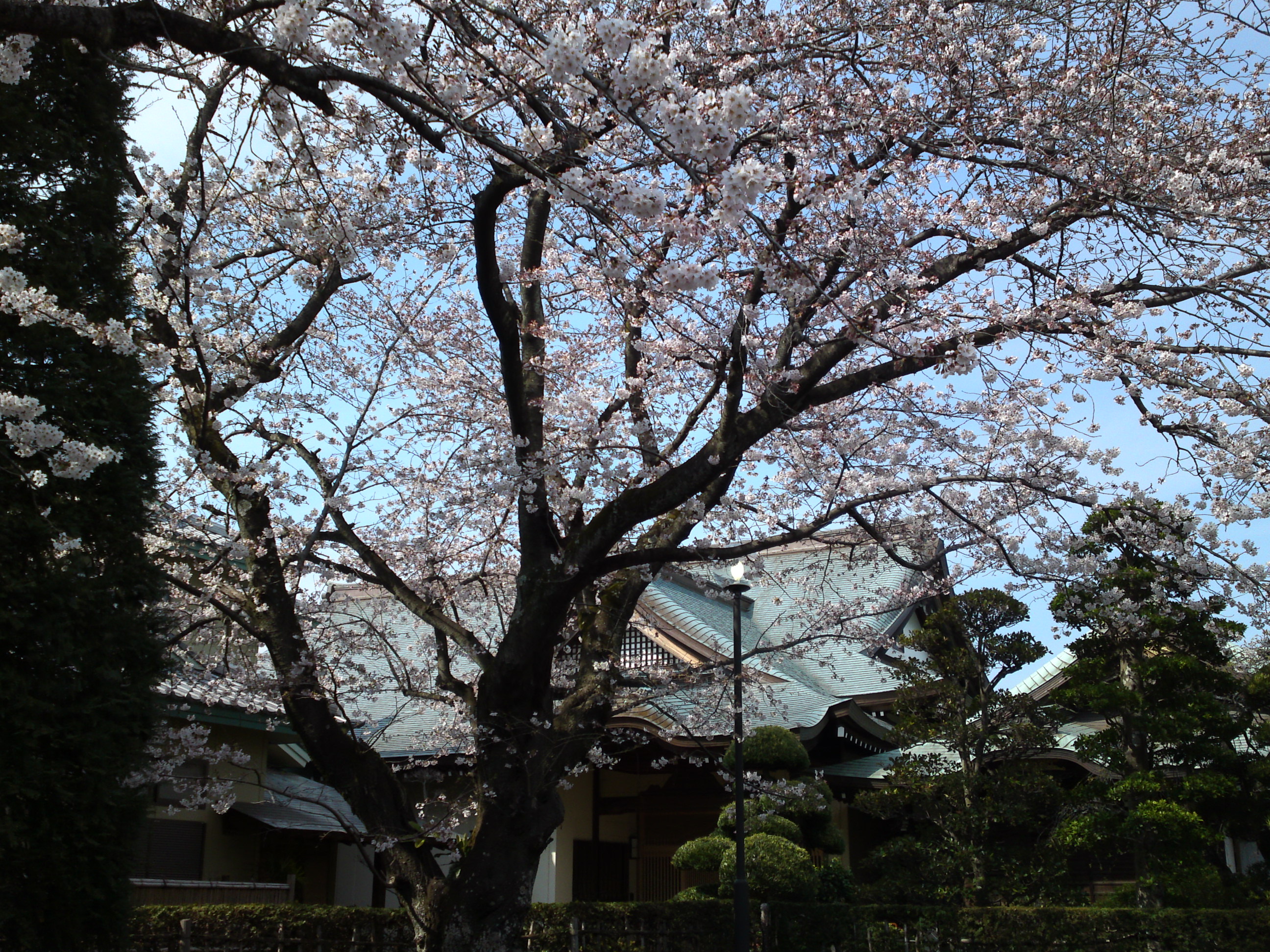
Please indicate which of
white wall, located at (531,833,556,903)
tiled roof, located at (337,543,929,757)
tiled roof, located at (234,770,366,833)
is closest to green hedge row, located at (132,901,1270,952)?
tiled roof, located at (234,770,366,833)

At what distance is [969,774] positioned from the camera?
11.4 metres

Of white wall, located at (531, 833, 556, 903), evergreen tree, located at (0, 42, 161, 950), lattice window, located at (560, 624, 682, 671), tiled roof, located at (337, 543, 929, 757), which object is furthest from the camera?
lattice window, located at (560, 624, 682, 671)

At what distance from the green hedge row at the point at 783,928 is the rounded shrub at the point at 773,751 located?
5.09ft

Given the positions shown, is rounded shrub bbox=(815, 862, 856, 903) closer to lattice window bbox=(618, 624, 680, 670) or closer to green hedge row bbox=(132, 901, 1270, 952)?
green hedge row bbox=(132, 901, 1270, 952)

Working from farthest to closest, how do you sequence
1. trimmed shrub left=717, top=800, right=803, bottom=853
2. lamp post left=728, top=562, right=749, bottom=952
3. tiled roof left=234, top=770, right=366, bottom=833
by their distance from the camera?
tiled roof left=234, top=770, right=366, bottom=833 → trimmed shrub left=717, top=800, right=803, bottom=853 → lamp post left=728, top=562, right=749, bottom=952

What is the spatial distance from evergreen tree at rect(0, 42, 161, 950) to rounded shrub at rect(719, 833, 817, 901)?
7.78 m

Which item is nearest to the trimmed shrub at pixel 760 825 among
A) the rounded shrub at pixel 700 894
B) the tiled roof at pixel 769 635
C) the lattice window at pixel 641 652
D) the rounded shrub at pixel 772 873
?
the rounded shrub at pixel 772 873

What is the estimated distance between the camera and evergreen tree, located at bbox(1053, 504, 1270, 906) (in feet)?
35.1

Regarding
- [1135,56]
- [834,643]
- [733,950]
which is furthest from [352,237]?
[834,643]

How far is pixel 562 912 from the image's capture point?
9922 millimetres

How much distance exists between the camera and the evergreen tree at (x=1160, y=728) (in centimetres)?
1070

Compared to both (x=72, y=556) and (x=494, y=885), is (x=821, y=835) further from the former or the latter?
(x=72, y=556)

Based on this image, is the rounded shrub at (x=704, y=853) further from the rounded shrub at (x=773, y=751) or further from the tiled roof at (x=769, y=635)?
the tiled roof at (x=769, y=635)

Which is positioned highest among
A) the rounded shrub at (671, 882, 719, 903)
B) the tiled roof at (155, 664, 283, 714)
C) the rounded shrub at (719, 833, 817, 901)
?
the tiled roof at (155, 664, 283, 714)
